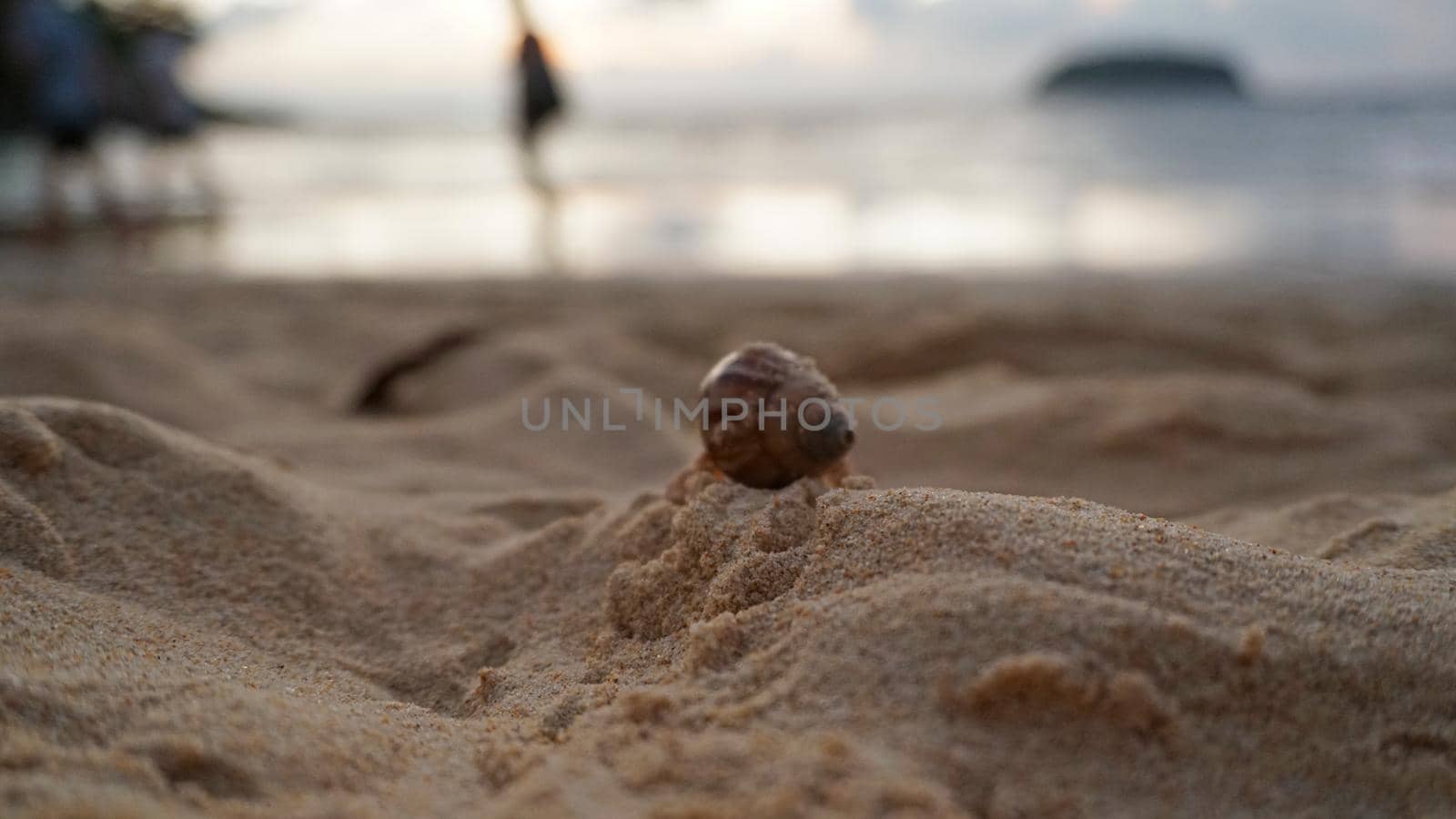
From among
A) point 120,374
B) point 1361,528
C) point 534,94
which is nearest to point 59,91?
point 534,94

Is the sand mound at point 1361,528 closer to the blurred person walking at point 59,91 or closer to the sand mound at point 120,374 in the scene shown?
the sand mound at point 120,374

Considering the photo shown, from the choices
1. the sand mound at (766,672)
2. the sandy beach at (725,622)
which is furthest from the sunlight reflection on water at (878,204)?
the sand mound at (766,672)

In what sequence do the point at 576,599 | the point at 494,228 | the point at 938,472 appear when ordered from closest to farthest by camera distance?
1. the point at 576,599
2. the point at 938,472
3. the point at 494,228

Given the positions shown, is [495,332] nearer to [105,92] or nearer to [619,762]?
[619,762]

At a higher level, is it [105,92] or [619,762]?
[105,92]

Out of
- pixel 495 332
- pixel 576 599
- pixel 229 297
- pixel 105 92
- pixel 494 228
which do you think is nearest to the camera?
pixel 576 599

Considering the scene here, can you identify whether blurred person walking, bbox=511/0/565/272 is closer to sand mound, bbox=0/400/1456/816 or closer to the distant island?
sand mound, bbox=0/400/1456/816

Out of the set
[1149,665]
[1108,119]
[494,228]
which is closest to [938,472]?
[1149,665]

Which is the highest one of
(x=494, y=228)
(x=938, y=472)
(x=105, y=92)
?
(x=105, y=92)

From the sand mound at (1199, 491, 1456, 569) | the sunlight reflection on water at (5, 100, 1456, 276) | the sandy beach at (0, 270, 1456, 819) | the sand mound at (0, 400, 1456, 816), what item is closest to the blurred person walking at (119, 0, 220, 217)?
the sunlight reflection on water at (5, 100, 1456, 276)
